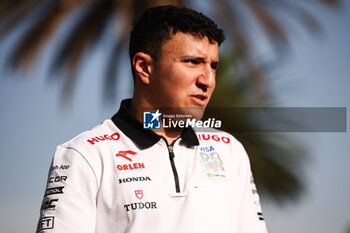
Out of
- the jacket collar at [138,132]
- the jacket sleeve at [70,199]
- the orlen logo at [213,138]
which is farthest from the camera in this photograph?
the orlen logo at [213,138]

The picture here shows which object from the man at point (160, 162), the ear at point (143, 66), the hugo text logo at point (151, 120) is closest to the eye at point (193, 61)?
the man at point (160, 162)

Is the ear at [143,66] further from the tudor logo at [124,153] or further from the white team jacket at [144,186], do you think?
the tudor logo at [124,153]

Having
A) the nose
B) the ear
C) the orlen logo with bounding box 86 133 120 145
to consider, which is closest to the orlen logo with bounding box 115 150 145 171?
the orlen logo with bounding box 86 133 120 145

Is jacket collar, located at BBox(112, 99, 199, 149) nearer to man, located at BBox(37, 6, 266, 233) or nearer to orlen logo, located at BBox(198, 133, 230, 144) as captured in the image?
man, located at BBox(37, 6, 266, 233)

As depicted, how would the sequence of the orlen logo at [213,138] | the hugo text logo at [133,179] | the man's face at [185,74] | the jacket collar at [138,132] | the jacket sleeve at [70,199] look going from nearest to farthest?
the jacket sleeve at [70,199], the hugo text logo at [133,179], the man's face at [185,74], the jacket collar at [138,132], the orlen logo at [213,138]

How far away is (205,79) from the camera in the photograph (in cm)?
311

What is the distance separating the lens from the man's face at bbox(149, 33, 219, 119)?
310cm

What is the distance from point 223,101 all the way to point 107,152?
8.51 metres

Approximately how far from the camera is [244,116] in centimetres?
1148

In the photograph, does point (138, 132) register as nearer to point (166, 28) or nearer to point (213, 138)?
point (213, 138)

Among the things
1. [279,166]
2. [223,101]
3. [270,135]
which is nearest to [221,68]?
[223,101]

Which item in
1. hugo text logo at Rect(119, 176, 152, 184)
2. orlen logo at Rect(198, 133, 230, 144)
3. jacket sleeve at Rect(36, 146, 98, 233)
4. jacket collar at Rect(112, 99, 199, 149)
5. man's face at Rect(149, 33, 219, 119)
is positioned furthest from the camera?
orlen logo at Rect(198, 133, 230, 144)

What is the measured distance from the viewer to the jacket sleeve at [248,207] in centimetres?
318

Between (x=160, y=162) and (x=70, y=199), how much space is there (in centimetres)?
63
